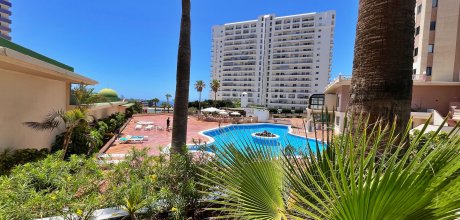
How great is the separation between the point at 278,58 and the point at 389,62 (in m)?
88.7

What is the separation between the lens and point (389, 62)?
258 cm

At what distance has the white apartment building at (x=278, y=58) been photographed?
267ft

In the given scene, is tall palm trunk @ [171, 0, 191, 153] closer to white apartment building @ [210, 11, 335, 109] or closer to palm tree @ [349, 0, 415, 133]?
palm tree @ [349, 0, 415, 133]

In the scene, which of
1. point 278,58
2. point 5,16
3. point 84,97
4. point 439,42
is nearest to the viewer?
point 84,97

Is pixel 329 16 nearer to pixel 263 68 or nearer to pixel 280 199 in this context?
pixel 263 68

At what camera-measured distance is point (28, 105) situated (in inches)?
350

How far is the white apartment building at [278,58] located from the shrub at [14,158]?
80.4 m

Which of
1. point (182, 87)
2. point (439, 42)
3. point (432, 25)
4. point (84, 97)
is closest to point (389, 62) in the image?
point (182, 87)

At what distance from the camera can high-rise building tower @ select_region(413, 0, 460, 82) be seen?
73.5 feet

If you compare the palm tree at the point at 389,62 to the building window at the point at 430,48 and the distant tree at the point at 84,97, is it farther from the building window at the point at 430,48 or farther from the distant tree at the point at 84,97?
the building window at the point at 430,48

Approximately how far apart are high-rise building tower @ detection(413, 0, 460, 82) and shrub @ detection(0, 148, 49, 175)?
30332 mm

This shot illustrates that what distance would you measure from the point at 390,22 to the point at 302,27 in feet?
303

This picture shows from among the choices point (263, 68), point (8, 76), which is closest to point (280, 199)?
point (8, 76)

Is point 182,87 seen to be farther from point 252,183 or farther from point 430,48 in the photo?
point 430,48
